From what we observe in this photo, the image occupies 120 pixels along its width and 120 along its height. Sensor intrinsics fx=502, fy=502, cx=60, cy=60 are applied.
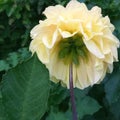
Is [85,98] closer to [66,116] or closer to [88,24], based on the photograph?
[66,116]

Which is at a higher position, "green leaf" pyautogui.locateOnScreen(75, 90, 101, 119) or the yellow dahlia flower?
the yellow dahlia flower

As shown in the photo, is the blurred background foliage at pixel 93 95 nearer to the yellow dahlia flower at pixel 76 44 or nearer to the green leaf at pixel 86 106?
the green leaf at pixel 86 106

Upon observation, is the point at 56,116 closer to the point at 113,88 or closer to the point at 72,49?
the point at 113,88

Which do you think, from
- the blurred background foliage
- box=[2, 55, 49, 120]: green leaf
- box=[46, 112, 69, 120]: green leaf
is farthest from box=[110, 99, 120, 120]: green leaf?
box=[2, 55, 49, 120]: green leaf

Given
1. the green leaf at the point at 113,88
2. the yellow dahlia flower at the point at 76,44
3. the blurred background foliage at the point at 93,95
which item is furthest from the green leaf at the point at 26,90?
the green leaf at the point at 113,88

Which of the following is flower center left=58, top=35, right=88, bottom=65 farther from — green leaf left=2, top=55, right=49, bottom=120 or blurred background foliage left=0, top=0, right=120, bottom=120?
blurred background foliage left=0, top=0, right=120, bottom=120
